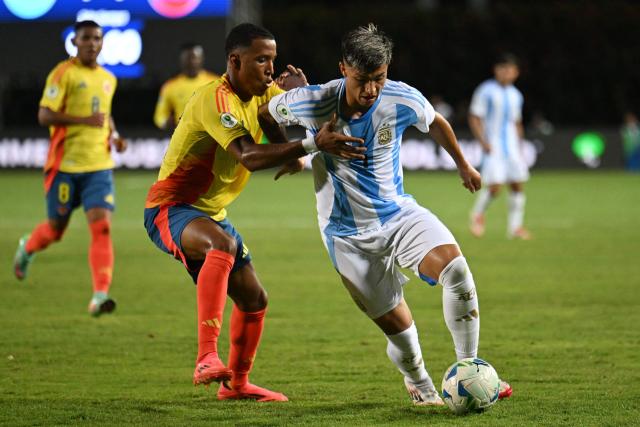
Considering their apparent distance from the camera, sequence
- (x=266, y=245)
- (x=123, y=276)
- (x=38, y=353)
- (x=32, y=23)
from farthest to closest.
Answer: (x=32, y=23), (x=266, y=245), (x=123, y=276), (x=38, y=353)

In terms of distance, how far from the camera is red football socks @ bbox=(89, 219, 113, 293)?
340 inches

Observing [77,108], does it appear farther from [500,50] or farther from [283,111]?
[500,50]

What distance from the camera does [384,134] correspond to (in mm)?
5551

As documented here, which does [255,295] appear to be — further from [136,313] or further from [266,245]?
[266,245]

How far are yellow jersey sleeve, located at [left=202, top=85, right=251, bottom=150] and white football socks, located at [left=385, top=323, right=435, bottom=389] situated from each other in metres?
1.30

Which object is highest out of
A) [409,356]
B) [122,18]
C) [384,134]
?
[122,18]

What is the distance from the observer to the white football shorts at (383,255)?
5.47m

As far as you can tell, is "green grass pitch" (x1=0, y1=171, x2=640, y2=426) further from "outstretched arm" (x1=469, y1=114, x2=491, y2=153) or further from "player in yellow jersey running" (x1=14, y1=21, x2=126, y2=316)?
"outstretched arm" (x1=469, y1=114, x2=491, y2=153)

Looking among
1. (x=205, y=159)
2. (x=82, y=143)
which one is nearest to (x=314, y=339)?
(x=205, y=159)

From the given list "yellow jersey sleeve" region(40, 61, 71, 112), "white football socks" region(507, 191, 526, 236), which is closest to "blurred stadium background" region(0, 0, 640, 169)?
"white football socks" region(507, 191, 526, 236)

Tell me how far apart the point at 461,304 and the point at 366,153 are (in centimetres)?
89

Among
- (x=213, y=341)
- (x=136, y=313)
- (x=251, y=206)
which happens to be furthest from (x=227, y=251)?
(x=251, y=206)

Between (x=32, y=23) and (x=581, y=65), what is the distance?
1543 centimetres

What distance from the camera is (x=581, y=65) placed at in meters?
29.4
